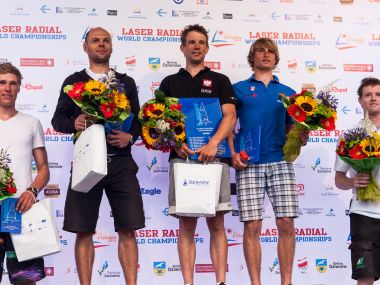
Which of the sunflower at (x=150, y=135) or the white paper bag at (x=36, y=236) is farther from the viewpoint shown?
the sunflower at (x=150, y=135)

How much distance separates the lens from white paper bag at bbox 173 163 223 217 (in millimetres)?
3803

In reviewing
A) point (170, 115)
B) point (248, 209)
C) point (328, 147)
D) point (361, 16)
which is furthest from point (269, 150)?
point (361, 16)

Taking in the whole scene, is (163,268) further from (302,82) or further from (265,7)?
(265,7)

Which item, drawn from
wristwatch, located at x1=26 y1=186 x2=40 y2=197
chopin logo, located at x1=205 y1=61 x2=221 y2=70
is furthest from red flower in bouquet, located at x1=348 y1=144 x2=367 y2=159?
wristwatch, located at x1=26 y1=186 x2=40 y2=197

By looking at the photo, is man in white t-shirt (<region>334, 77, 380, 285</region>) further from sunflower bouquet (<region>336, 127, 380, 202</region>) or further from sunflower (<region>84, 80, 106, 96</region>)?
sunflower (<region>84, 80, 106, 96</region>)

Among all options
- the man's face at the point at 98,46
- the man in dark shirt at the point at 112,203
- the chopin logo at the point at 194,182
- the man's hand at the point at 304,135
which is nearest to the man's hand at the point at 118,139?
the man in dark shirt at the point at 112,203

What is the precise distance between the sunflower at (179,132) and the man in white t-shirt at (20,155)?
0.97 m

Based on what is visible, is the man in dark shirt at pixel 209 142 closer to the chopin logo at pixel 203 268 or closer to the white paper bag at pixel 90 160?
the white paper bag at pixel 90 160

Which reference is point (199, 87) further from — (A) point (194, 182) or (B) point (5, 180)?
(B) point (5, 180)

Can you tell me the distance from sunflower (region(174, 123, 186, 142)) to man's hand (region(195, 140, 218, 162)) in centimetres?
17

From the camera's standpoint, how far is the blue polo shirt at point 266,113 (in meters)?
4.27

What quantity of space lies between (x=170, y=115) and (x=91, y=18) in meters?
1.83

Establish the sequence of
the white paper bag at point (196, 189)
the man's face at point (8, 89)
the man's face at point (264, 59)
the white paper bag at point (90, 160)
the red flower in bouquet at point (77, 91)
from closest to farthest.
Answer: the white paper bag at point (90, 160)
the red flower in bouquet at point (77, 91)
the white paper bag at point (196, 189)
the man's face at point (8, 89)
the man's face at point (264, 59)

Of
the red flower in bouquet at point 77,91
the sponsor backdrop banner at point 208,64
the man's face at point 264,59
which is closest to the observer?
the red flower in bouquet at point 77,91
